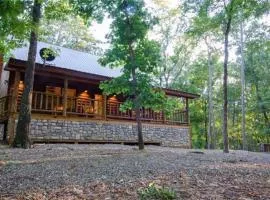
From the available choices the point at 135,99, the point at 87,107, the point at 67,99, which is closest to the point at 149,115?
the point at 87,107

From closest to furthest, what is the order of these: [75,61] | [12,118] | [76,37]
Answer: [12,118]
[75,61]
[76,37]

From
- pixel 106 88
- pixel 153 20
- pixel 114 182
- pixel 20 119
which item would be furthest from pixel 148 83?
pixel 114 182

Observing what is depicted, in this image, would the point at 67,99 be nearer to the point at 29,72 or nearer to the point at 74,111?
the point at 74,111

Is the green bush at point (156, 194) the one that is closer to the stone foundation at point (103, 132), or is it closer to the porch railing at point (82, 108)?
the stone foundation at point (103, 132)

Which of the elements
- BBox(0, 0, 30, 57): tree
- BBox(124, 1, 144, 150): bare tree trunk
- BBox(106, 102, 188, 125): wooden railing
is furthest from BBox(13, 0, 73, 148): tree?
BBox(106, 102, 188, 125): wooden railing

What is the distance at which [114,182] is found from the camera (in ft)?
16.9

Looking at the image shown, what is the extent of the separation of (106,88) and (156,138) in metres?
6.84

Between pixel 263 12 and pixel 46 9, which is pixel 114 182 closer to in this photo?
pixel 46 9

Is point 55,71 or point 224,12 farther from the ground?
point 224,12

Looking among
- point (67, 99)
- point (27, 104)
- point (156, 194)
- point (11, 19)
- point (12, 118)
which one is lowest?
point (156, 194)

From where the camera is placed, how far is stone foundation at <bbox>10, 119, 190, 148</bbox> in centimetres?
1316

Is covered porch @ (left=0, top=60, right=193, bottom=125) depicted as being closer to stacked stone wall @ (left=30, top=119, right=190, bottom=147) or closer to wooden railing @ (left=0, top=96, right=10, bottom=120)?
wooden railing @ (left=0, top=96, right=10, bottom=120)

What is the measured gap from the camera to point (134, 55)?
1159 centimetres

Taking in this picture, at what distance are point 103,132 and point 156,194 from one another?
10.9 metres
